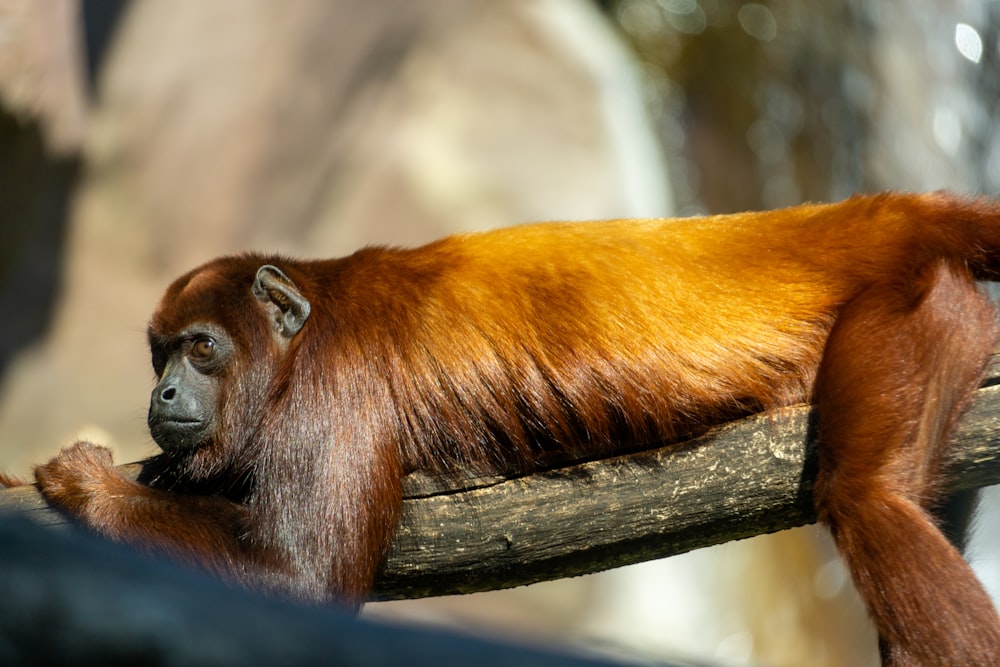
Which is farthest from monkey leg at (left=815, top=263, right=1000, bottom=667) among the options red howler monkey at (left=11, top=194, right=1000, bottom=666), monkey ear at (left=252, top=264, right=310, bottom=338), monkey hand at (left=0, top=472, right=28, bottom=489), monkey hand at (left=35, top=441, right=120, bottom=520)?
monkey hand at (left=0, top=472, right=28, bottom=489)

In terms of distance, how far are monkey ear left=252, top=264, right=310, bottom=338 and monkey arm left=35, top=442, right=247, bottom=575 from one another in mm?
896

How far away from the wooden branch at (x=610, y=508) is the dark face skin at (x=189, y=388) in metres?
0.63

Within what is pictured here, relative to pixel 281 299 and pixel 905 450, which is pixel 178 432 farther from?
pixel 905 450

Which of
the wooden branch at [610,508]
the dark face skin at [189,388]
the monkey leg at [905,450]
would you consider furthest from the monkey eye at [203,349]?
the monkey leg at [905,450]

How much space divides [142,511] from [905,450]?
3.32 meters

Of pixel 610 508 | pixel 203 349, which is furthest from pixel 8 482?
pixel 610 508

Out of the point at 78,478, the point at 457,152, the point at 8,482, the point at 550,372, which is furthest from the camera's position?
the point at 457,152

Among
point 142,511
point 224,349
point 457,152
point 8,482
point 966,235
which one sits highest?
point 457,152

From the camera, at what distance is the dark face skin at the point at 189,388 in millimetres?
4895

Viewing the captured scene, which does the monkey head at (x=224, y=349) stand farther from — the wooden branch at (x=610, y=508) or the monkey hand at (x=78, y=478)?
the wooden branch at (x=610, y=508)

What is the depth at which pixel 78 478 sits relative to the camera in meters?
4.71

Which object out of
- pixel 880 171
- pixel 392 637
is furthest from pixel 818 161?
pixel 392 637

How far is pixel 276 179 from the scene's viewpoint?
12000mm

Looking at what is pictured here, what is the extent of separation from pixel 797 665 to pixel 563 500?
758 cm
